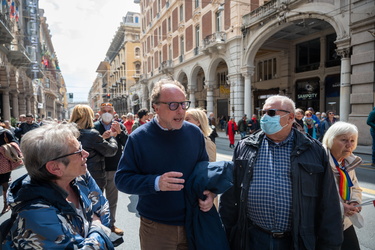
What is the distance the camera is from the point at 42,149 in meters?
1.50

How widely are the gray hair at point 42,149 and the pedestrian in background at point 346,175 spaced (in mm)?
2455

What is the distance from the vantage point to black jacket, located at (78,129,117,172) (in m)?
3.34

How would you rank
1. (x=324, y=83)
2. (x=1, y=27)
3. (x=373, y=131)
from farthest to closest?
1. (x=324, y=83)
2. (x=1, y=27)
3. (x=373, y=131)

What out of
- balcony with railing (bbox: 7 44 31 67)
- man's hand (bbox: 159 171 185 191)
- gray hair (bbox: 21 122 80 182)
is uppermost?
balcony with railing (bbox: 7 44 31 67)

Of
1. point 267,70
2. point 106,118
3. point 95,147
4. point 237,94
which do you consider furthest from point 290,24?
point 95,147

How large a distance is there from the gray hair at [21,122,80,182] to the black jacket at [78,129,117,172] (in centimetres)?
179

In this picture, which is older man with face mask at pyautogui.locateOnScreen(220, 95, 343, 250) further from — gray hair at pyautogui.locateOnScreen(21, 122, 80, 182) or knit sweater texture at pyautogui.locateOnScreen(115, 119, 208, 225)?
gray hair at pyautogui.locateOnScreen(21, 122, 80, 182)

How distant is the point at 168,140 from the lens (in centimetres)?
197

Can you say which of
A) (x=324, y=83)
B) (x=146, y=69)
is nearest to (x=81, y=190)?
(x=324, y=83)

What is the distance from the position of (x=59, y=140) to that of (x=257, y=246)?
172 centimetres

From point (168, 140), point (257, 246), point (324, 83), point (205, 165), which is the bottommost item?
point (257, 246)

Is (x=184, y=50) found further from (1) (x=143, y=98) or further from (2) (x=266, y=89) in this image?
(1) (x=143, y=98)

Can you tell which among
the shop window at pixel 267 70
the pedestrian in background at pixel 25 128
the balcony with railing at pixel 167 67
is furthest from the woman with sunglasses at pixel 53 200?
the balcony with railing at pixel 167 67

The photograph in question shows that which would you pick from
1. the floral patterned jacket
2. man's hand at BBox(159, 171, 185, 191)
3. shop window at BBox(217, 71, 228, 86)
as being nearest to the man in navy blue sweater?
man's hand at BBox(159, 171, 185, 191)
